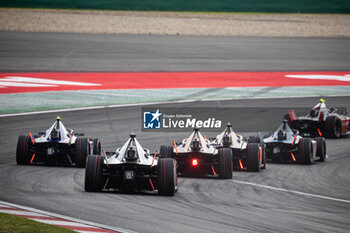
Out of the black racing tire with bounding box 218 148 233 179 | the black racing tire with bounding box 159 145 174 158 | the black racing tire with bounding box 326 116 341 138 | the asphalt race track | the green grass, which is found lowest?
the green grass

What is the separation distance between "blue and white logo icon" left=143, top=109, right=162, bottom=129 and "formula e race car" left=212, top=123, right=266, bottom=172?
22.5 feet

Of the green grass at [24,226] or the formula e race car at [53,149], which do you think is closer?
the green grass at [24,226]

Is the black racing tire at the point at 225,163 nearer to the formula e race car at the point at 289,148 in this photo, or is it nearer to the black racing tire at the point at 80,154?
the formula e race car at the point at 289,148

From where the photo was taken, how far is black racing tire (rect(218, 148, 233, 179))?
17.2 meters

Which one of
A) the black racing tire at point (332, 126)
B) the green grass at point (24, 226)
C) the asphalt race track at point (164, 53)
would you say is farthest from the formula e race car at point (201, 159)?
the asphalt race track at point (164, 53)

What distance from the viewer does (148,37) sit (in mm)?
61438

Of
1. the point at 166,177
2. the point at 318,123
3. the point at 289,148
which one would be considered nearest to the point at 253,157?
the point at 289,148

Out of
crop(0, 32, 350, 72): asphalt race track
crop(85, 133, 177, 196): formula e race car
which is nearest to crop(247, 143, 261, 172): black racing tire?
crop(85, 133, 177, 196): formula e race car

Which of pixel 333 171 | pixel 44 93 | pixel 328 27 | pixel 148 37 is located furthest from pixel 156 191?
pixel 328 27

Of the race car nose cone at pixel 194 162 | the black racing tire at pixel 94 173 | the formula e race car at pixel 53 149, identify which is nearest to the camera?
the black racing tire at pixel 94 173

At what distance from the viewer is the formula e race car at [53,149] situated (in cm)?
1867

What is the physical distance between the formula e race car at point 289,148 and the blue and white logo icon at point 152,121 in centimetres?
613

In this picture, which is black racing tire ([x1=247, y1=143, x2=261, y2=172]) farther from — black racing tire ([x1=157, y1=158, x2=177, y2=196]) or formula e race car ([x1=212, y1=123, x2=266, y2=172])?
black racing tire ([x1=157, y1=158, x2=177, y2=196])

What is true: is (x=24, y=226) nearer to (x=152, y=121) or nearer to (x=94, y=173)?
(x=94, y=173)
